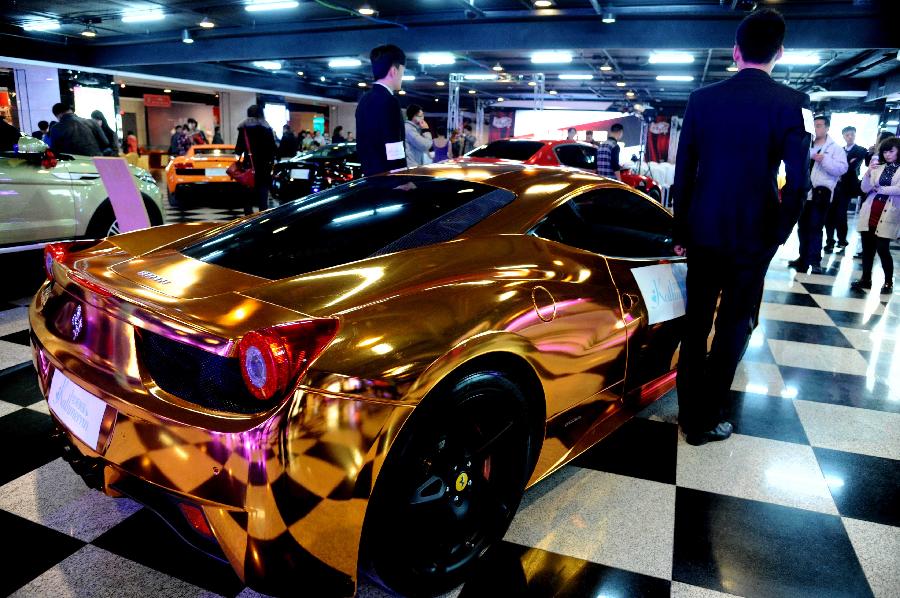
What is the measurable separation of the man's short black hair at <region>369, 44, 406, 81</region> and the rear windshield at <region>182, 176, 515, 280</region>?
1.75m

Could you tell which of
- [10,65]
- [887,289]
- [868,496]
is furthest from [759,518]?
[10,65]

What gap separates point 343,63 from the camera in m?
18.1

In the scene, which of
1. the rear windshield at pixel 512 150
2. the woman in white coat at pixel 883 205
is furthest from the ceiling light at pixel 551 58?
the woman in white coat at pixel 883 205

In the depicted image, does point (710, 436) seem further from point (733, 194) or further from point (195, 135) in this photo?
point (195, 135)

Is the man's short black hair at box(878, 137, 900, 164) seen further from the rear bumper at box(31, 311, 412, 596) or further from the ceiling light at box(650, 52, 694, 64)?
the ceiling light at box(650, 52, 694, 64)

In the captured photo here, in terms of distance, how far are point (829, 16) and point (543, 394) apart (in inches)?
402

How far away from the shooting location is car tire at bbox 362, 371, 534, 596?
4.22ft

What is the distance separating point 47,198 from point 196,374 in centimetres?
403

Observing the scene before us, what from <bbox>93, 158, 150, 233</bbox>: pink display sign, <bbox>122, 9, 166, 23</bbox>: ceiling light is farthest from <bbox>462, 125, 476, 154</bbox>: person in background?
<bbox>93, 158, 150, 233</bbox>: pink display sign

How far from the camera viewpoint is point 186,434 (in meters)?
1.20

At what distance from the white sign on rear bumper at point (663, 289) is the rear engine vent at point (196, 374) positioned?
1.39 metres

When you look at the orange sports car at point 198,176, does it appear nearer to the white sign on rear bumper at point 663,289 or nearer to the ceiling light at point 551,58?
the white sign on rear bumper at point 663,289

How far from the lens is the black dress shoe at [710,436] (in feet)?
8.01

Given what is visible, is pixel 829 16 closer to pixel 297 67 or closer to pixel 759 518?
pixel 759 518
